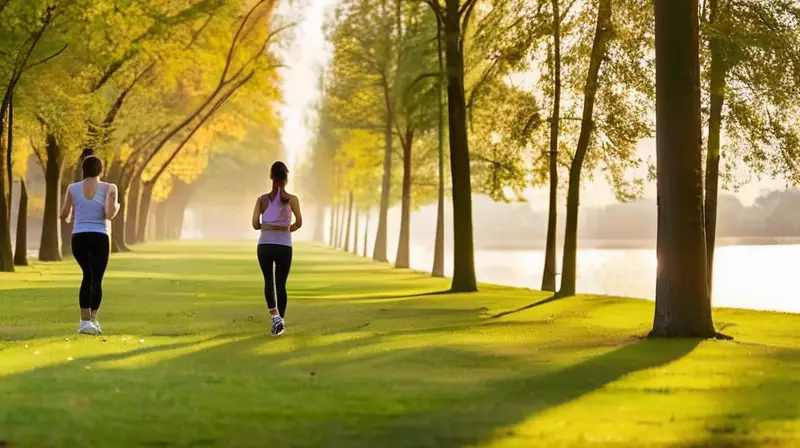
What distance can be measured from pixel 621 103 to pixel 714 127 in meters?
2.87

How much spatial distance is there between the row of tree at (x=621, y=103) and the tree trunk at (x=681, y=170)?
0.7 inches

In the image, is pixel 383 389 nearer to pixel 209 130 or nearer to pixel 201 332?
pixel 201 332

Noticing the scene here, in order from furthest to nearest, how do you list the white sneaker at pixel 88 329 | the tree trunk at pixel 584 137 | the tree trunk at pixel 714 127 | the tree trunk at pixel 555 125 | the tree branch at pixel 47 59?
the tree branch at pixel 47 59 < the tree trunk at pixel 555 125 < the tree trunk at pixel 584 137 < the tree trunk at pixel 714 127 < the white sneaker at pixel 88 329

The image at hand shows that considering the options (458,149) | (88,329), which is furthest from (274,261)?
(458,149)

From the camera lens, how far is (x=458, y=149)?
25.8 m

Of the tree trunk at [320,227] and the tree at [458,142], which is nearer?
the tree at [458,142]

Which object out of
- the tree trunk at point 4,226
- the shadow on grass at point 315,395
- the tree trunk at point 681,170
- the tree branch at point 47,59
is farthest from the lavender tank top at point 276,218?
the tree trunk at point 4,226

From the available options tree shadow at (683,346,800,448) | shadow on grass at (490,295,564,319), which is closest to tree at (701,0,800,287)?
shadow on grass at (490,295,564,319)

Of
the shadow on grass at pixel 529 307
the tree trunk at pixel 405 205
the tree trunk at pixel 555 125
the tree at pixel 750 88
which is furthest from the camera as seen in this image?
the tree trunk at pixel 405 205

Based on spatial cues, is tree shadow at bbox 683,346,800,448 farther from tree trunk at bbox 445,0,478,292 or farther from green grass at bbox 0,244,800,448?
tree trunk at bbox 445,0,478,292

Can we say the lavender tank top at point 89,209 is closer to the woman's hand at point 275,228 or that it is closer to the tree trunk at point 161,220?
the woman's hand at point 275,228

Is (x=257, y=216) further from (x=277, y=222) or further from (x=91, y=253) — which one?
(x=91, y=253)

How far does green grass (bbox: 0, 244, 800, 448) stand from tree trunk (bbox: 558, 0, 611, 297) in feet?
21.7

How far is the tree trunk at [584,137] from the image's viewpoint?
2349 cm
